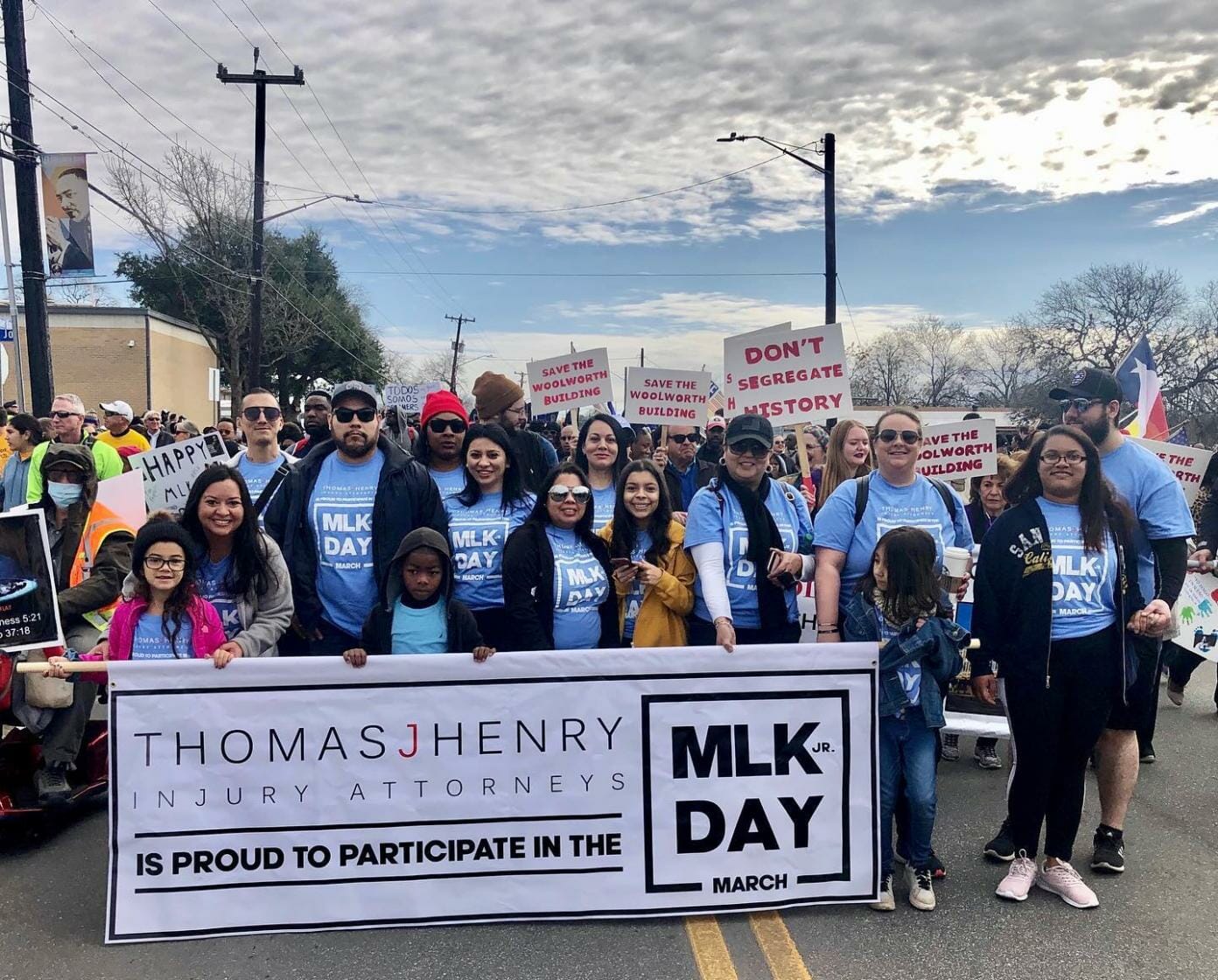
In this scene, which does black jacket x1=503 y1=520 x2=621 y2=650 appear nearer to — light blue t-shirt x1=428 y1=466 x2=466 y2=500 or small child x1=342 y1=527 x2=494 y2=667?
small child x1=342 y1=527 x2=494 y2=667

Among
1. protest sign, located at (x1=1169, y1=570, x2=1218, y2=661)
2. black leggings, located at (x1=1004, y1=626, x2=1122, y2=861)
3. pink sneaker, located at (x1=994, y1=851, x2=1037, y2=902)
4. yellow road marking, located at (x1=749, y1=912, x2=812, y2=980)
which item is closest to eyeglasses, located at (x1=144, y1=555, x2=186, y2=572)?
yellow road marking, located at (x1=749, y1=912, x2=812, y2=980)

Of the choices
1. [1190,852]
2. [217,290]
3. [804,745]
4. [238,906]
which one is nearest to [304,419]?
[238,906]

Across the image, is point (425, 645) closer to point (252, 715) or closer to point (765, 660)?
point (252, 715)

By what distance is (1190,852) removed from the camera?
406 cm

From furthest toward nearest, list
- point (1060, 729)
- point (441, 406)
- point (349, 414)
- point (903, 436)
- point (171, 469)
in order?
point (171, 469), point (441, 406), point (349, 414), point (903, 436), point (1060, 729)

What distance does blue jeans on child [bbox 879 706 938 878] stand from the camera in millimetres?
3518

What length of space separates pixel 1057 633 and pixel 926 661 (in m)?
0.59

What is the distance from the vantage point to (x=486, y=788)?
Answer: 3406 millimetres

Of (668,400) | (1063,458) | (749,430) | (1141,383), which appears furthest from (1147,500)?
(668,400)

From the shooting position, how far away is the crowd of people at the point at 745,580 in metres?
3.57

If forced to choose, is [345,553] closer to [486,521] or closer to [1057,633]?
[486,521]

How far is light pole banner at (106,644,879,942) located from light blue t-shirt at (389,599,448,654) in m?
0.23

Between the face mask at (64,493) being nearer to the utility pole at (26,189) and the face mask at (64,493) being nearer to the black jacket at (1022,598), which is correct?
the black jacket at (1022,598)

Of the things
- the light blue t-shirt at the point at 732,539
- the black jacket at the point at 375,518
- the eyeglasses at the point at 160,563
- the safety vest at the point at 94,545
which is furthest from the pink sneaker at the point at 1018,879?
the safety vest at the point at 94,545
